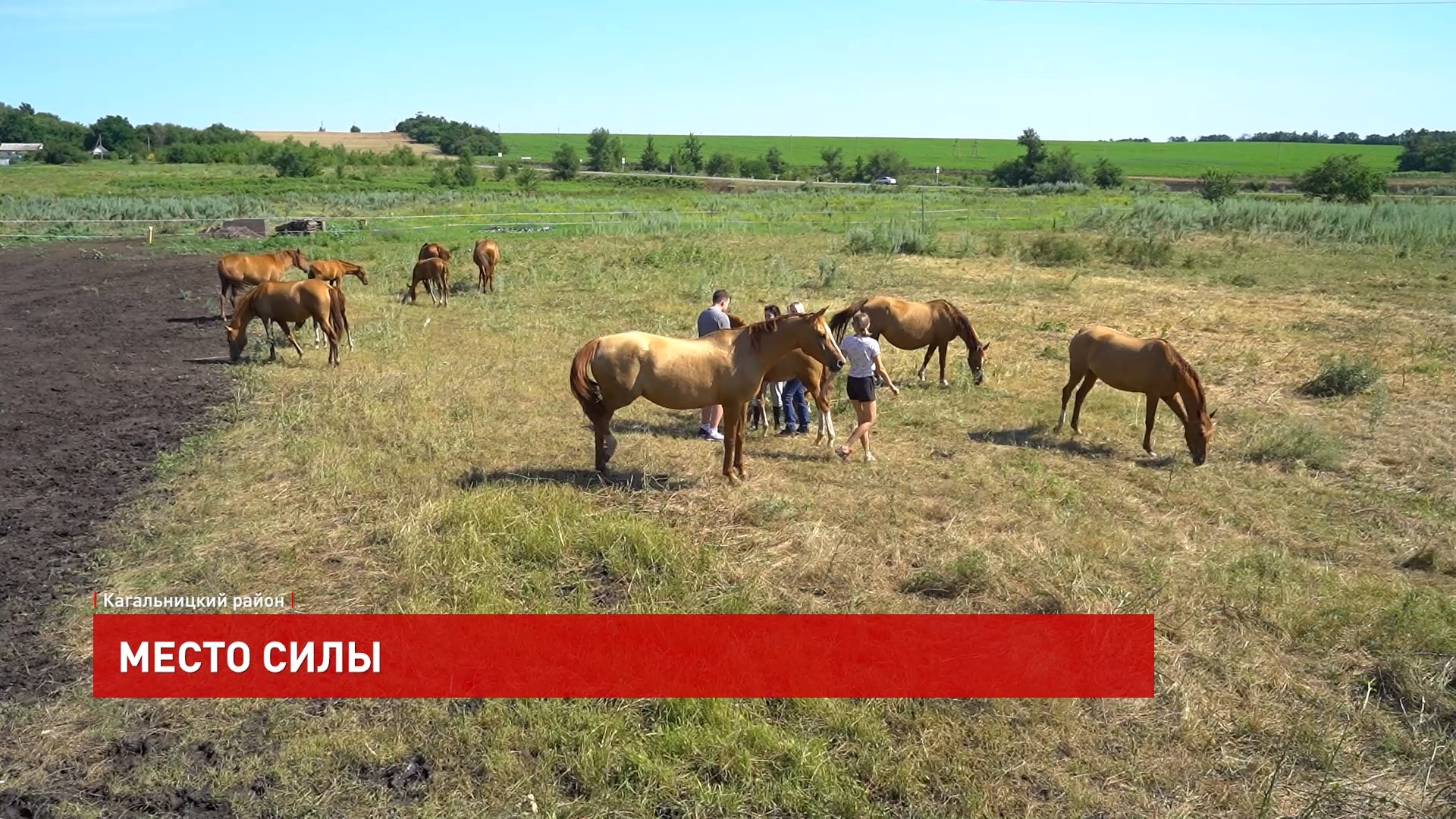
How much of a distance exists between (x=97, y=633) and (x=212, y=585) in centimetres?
73

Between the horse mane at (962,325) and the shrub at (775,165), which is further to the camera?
the shrub at (775,165)

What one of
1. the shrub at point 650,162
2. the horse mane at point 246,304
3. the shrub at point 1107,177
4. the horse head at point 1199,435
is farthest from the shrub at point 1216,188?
the shrub at point 650,162

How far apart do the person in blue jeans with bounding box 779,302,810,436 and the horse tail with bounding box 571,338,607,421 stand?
2671 mm

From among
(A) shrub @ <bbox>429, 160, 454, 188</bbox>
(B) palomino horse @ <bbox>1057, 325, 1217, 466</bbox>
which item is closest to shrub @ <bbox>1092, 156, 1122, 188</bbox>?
(A) shrub @ <bbox>429, 160, 454, 188</bbox>

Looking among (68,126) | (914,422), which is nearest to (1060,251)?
(914,422)

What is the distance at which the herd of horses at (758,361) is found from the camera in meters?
8.27

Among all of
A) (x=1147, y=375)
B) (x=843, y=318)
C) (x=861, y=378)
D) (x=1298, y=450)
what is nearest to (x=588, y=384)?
(x=861, y=378)

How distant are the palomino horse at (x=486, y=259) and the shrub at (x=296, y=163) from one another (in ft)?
172

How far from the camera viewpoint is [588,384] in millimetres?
8281

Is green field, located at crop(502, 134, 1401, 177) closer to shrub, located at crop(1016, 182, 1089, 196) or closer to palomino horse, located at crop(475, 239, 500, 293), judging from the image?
shrub, located at crop(1016, 182, 1089, 196)

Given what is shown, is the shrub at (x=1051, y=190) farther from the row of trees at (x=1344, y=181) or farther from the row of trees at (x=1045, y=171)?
the row of trees at (x=1344, y=181)

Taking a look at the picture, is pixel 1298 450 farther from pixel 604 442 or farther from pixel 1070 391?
pixel 604 442

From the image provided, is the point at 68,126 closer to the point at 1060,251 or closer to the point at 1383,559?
the point at 1060,251

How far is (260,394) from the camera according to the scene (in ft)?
37.6
